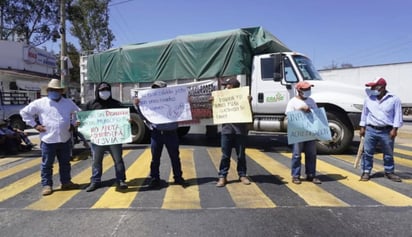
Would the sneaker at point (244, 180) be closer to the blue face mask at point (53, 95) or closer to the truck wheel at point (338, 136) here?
the blue face mask at point (53, 95)

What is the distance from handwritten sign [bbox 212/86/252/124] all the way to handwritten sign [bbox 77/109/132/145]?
1502mm

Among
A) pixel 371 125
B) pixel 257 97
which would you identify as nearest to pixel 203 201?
pixel 371 125

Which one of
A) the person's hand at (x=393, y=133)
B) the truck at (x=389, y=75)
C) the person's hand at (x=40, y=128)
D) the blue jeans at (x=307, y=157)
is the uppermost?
the truck at (x=389, y=75)

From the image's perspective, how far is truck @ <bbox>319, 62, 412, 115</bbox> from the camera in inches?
1040

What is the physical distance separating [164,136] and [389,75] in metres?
23.5

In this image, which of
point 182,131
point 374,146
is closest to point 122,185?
point 374,146

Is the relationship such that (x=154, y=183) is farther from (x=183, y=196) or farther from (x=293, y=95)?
(x=293, y=95)

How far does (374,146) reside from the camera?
734 cm

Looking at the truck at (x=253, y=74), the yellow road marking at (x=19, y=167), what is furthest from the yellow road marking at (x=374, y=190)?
the yellow road marking at (x=19, y=167)

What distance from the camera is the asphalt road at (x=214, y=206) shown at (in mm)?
4848

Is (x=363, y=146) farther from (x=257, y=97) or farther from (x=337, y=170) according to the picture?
(x=257, y=97)

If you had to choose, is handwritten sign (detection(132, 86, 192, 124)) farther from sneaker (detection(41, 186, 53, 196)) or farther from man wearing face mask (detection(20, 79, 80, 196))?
sneaker (detection(41, 186, 53, 196))

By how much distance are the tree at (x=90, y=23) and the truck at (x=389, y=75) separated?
877 inches

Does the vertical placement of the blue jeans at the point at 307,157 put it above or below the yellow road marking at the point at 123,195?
above
